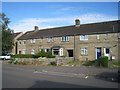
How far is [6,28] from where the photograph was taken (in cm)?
4275

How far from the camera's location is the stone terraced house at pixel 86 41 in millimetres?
27250

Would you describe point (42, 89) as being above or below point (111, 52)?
below

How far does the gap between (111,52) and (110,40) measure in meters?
2.31

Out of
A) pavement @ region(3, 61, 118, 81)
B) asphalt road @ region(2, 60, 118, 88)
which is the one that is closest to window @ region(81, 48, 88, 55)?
pavement @ region(3, 61, 118, 81)

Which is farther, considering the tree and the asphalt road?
the tree

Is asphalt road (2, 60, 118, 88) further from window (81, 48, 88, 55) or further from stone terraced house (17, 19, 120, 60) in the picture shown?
window (81, 48, 88, 55)

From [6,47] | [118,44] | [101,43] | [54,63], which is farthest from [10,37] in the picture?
[118,44]

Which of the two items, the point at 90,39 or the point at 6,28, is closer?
the point at 90,39

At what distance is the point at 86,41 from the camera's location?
3017 cm

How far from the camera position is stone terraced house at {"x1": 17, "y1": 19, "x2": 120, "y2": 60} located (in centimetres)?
2725

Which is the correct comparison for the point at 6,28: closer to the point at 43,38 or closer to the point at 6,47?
the point at 6,47

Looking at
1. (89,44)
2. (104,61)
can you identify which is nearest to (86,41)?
(89,44)

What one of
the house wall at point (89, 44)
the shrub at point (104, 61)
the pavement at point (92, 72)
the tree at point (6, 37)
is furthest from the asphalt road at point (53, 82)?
the tree at point (6, 37)

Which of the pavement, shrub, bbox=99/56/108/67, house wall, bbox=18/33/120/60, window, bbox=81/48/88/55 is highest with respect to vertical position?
house wall, bbox=18/33/120/60
